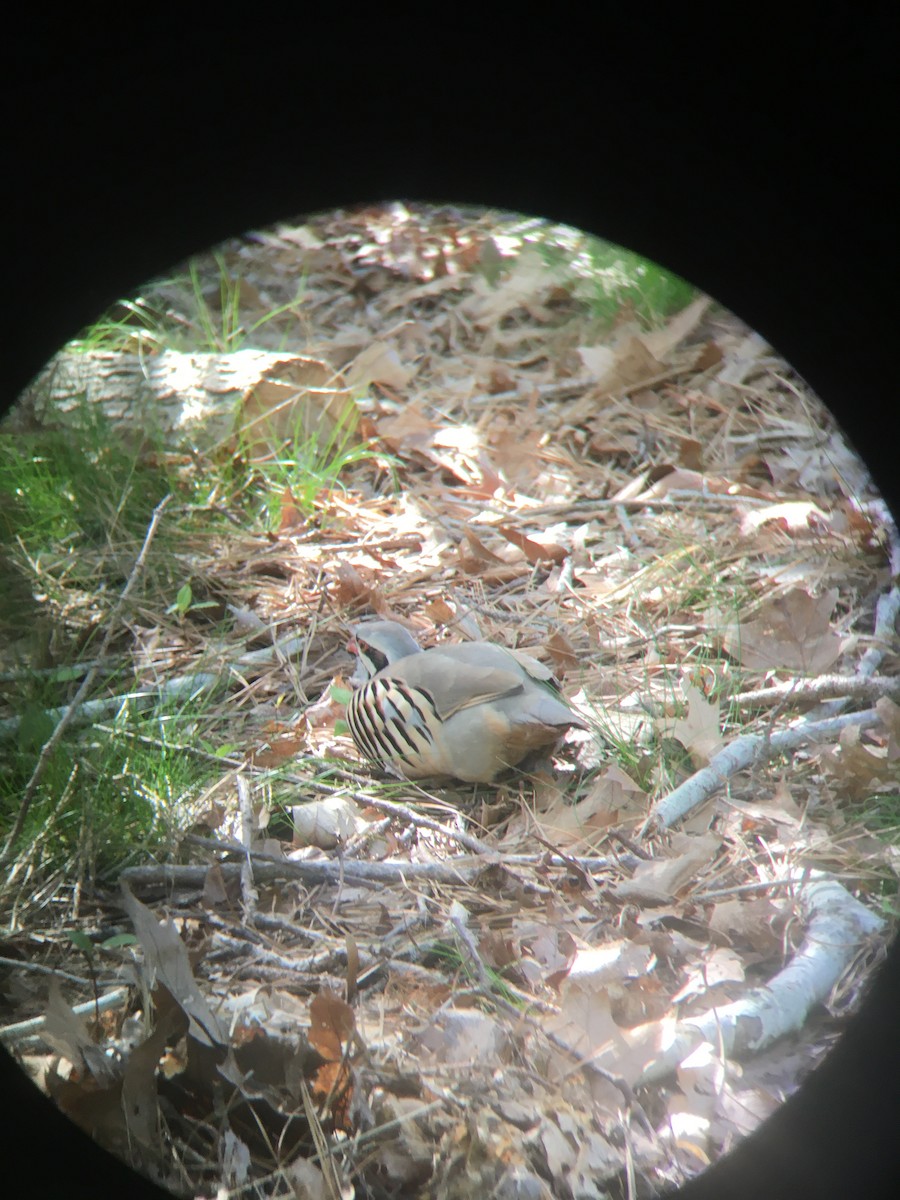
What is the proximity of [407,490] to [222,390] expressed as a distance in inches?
30.6

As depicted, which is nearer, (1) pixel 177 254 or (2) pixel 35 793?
(1) pixel 177 254

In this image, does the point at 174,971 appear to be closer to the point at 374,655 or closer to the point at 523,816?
the point at 523,816

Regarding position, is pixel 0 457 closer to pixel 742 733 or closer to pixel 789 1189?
pixel 742 733

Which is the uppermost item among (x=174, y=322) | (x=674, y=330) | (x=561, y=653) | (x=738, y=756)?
(x=674, y=330)

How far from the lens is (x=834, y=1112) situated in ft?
3.77

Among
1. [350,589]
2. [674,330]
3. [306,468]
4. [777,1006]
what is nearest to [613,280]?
[674,330]

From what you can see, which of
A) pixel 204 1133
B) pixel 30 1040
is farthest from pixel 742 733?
pixel 30 1040

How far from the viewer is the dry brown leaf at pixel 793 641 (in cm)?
254

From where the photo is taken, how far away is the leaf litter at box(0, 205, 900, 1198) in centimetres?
155

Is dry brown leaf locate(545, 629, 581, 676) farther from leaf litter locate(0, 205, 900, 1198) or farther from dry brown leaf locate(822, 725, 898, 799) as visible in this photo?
dry brown leaf locate(822, 725, 898, 799)

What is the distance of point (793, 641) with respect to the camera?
257 cm

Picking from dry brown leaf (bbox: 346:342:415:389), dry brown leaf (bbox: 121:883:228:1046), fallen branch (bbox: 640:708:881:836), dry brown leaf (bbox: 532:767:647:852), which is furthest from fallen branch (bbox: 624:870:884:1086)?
dry brown leaf (bbox: 346:342:415:389)

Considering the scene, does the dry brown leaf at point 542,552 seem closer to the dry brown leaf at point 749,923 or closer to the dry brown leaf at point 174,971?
the dry brown leaf at point 749,923

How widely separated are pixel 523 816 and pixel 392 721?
0.38 meters
